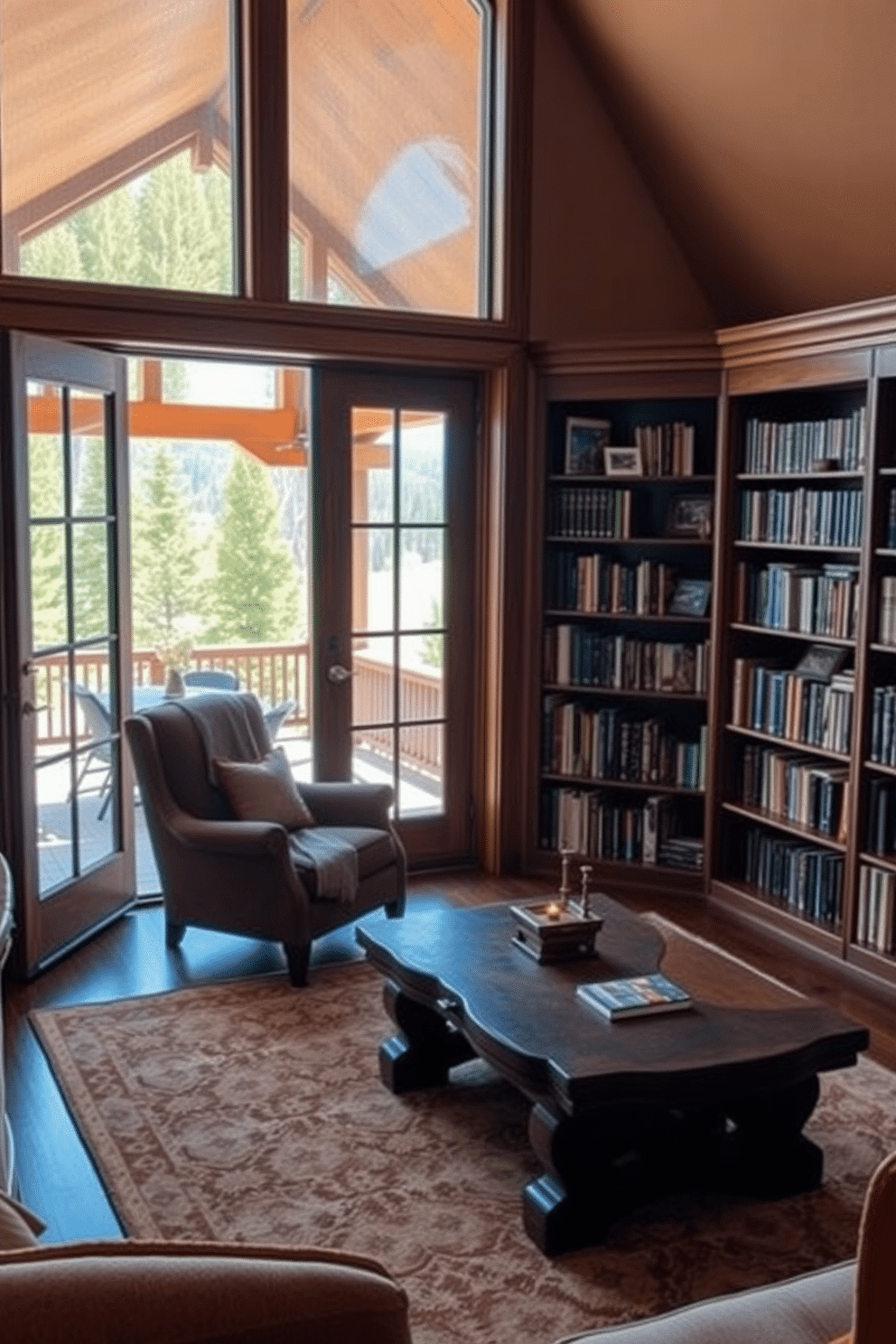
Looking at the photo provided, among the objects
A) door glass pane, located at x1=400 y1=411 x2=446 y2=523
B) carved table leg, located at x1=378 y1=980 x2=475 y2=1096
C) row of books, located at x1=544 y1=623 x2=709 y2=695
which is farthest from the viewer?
door glass pane, located at x1=400 y1=411 x2=446 y2=523

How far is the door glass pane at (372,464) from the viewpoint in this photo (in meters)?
5.14

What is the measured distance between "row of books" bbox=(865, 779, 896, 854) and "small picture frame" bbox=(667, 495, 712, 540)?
1290 millimetres

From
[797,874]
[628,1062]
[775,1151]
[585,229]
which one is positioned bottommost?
[775,1151]

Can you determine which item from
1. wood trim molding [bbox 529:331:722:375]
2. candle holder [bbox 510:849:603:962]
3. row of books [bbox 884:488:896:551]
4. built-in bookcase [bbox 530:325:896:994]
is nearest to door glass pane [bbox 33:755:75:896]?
candle holder [bbox 510:849:603:962]

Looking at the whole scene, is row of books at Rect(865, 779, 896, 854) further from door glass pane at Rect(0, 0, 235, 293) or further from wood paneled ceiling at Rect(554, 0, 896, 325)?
door glass pane at Rect(0, 0, 235, 293)

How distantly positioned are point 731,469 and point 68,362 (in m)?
2.46

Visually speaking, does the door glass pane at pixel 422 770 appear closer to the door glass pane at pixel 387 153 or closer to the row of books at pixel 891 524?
the door glass pane at pixel 387 153

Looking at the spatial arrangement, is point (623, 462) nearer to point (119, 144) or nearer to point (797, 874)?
point (797, 874)

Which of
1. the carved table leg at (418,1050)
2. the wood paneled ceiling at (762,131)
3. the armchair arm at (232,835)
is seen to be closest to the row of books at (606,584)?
the wood paneled ceiling at (762,131)

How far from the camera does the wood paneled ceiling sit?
13.7 ft

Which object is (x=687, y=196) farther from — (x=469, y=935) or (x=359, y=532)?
(x=469, y=935)

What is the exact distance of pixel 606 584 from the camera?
5238mm

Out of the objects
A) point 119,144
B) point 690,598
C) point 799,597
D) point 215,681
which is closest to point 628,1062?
point 799,597

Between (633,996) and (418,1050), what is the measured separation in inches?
29.3
